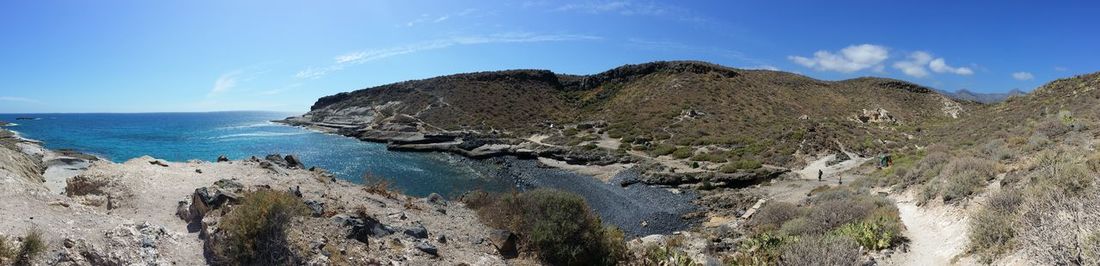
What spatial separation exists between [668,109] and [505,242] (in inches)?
1993

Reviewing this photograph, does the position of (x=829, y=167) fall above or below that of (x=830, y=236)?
below

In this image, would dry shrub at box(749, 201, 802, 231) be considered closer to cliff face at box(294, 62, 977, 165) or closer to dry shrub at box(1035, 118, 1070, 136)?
dry shrub at box(1035, 118, 1070, 136)

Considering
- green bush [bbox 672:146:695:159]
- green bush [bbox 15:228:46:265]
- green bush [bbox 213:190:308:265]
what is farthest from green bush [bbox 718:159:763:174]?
green bush [bbox 15:228:46:265]

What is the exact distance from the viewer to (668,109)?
60594 millimetres

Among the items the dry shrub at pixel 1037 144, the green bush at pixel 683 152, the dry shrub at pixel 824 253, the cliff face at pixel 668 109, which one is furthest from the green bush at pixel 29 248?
the green bush at pixel 683 152

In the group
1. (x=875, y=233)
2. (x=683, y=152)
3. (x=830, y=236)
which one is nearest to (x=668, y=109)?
(x=683, y=152)

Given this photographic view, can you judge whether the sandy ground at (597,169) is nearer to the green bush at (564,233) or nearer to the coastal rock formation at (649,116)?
the coastal rock formation at (649,116)

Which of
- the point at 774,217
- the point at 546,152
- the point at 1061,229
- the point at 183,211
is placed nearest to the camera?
the point at 1061,229

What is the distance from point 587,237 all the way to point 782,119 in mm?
47138

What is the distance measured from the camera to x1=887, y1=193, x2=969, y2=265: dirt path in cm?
976

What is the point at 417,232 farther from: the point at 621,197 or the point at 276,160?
the point at 621,197

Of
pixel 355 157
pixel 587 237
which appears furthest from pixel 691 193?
pixel 355 157

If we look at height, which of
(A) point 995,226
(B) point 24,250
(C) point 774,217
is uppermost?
(A) point 995,226

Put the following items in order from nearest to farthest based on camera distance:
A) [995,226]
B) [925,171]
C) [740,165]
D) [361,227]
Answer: [995,226] → [361,227] → [925,171] → [740,165]
